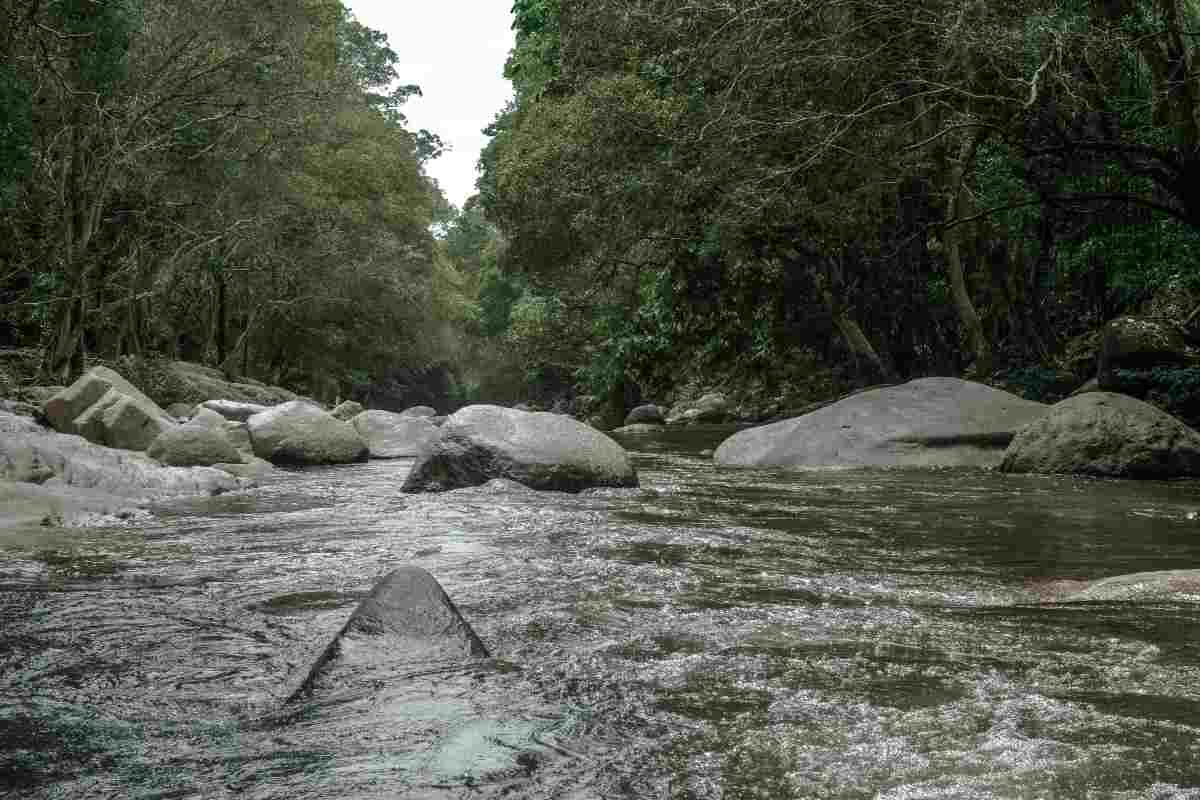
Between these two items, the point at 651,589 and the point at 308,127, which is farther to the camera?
the point at 308,127

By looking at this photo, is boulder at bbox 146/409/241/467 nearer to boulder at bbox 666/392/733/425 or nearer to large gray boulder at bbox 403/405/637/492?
large gray boulder at bbox 403/405/637/492

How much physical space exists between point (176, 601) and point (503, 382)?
49.0m

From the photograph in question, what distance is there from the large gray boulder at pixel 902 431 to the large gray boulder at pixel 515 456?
9.04ft

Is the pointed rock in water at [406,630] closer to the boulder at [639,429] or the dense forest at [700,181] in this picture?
the dense forest at [700,181]

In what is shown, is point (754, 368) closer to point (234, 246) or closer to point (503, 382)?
point (234, 246)

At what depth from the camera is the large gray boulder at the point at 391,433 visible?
14.0m

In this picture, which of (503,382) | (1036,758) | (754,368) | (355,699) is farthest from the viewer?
(503,382)

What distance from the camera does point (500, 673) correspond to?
3174mm

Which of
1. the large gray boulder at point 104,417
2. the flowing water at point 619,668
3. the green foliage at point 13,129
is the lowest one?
the flowing water at point 619,668

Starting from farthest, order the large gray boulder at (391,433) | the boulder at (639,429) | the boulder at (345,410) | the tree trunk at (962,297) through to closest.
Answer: the boulder at (639,429), the boulder at (345,410), the tree trunk at (962,297), the large gray boulder at (391,433)

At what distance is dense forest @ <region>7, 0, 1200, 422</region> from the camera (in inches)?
420

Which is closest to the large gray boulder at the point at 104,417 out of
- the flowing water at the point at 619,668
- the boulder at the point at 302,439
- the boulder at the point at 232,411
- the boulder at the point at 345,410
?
the boulder at the point at 302,439

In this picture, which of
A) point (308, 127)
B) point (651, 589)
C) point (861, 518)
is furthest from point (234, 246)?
point (651, 589)

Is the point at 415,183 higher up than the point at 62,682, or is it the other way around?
the point at 415,183
